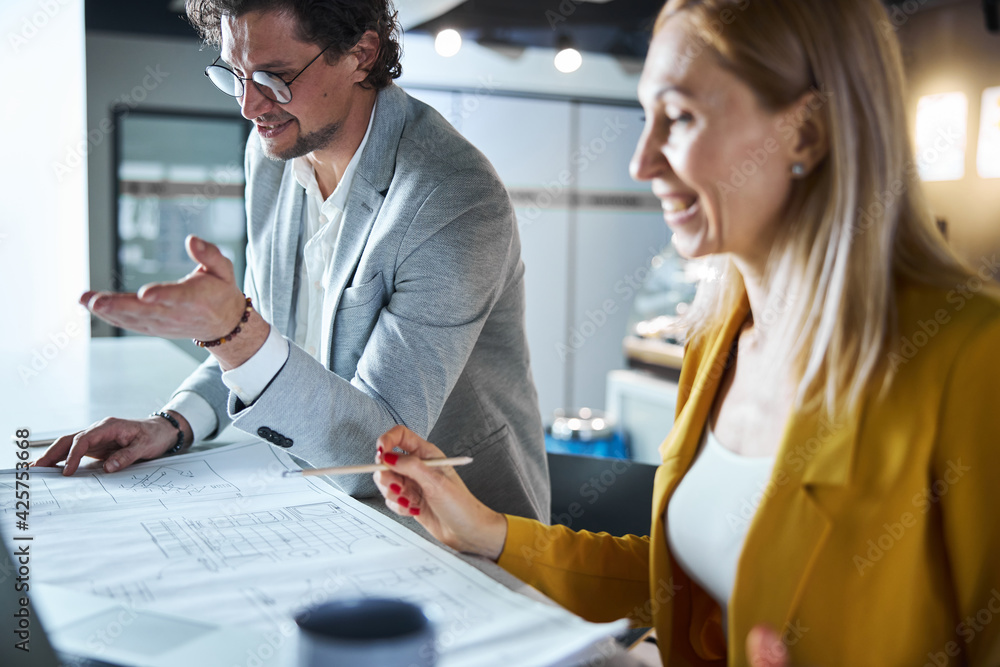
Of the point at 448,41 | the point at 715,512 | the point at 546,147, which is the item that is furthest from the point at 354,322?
the point at 546,147

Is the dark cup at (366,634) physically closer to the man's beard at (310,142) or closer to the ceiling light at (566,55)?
the man's beard at (310,142)

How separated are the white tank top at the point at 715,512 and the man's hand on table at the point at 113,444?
30.0 inches

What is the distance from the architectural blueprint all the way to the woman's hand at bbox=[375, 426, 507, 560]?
0.11ft

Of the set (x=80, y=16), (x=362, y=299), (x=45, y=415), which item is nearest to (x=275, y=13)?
(x=362, y=299)

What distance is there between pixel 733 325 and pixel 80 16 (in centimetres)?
257

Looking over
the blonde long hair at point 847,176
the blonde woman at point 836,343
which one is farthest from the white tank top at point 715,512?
the blonde long hair at point 847,176

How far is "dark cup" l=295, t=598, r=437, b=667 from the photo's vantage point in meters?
0.49

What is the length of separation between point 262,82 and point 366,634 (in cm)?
100

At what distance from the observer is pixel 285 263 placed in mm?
1440

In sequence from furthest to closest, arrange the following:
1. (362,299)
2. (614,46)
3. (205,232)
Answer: (205,232) → (614,46) → (362,299)

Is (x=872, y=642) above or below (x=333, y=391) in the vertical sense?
below

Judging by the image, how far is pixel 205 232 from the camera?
19.8ft

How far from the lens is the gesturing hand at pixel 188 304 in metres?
0.84

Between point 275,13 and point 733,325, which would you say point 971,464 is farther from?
point 275,13
